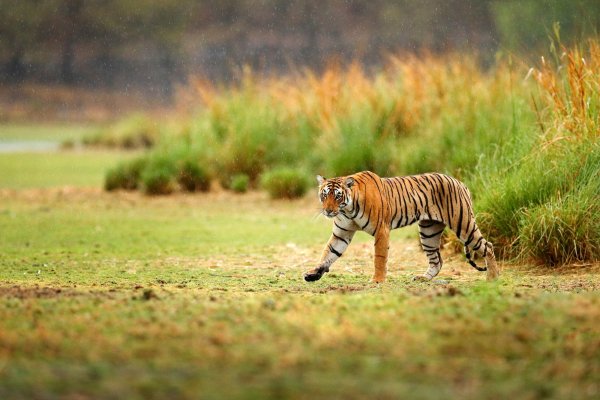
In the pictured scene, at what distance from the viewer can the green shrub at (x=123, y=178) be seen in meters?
17.5

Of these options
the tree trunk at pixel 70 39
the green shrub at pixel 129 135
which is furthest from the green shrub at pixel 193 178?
the tree trunk at pixel 70 39

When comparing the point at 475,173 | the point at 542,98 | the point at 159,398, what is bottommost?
the point at 159,398

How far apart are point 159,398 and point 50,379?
0.57m

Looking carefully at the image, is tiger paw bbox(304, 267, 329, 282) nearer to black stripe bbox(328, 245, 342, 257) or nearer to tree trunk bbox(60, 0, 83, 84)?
black stripe bbox(328, 245, 342, 257)

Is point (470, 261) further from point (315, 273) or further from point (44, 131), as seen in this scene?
point (44, 131)

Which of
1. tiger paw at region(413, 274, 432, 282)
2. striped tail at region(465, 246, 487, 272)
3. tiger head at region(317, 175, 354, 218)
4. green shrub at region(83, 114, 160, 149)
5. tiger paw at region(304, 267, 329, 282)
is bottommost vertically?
tiger paw at region(413, 274, 432, 282)

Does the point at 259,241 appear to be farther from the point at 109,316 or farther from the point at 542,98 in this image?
the point at 109,316

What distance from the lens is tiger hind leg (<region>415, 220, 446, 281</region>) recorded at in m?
8.55

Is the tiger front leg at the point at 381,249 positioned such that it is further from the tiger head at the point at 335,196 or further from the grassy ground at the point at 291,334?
the tiger head at the point at 335,196

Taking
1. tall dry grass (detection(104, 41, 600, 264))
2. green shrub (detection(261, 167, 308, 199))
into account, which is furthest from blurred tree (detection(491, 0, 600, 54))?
green shrub (detection(261, 167, 308, 199))

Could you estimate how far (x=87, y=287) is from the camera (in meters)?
7.76

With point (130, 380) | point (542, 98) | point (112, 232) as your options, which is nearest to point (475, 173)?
point (542, 98)

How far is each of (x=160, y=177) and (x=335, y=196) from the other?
9.34 metres

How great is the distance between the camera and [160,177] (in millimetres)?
16797
